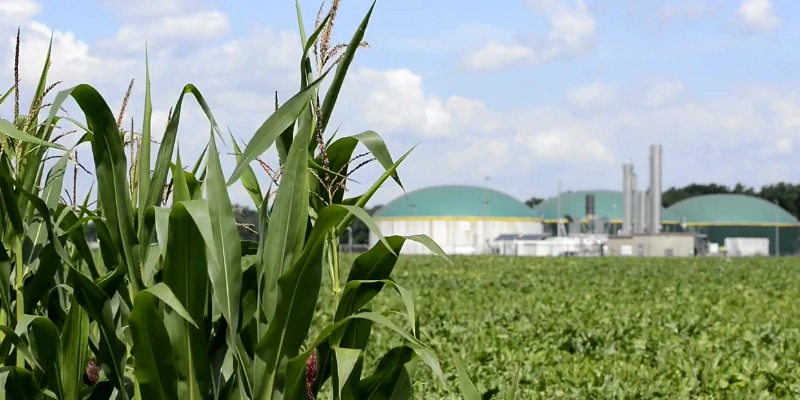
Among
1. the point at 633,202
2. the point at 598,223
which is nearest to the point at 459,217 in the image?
the point at 598,223

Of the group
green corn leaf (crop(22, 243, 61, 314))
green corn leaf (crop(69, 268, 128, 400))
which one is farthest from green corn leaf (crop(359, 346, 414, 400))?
green corn leaf (crop(22, 243, 61, 314))

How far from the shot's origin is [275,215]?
1.94 metres

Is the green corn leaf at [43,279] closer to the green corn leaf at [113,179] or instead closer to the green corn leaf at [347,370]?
the green corn leaf at [113,179]

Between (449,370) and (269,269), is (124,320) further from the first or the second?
(449,370)

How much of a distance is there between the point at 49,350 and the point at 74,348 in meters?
0.07

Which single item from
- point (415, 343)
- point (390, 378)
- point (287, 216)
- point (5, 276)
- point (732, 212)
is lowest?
point (390, 378)

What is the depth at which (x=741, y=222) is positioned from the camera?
253ft

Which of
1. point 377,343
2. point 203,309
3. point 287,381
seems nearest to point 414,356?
point 287,381

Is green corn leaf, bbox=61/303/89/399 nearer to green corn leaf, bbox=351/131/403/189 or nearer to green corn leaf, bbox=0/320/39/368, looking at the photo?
green corn leaf, bbox=0/320/39/368

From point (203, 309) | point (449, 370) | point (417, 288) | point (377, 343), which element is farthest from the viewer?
point (417, 288)

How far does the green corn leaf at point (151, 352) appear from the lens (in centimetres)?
199

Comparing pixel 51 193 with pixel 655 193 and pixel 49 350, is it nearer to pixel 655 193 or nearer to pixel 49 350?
pixel 49 350

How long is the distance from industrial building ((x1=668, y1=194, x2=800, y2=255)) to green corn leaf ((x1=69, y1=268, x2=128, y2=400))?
7576 cm

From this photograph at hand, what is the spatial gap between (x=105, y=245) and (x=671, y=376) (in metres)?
3.39
